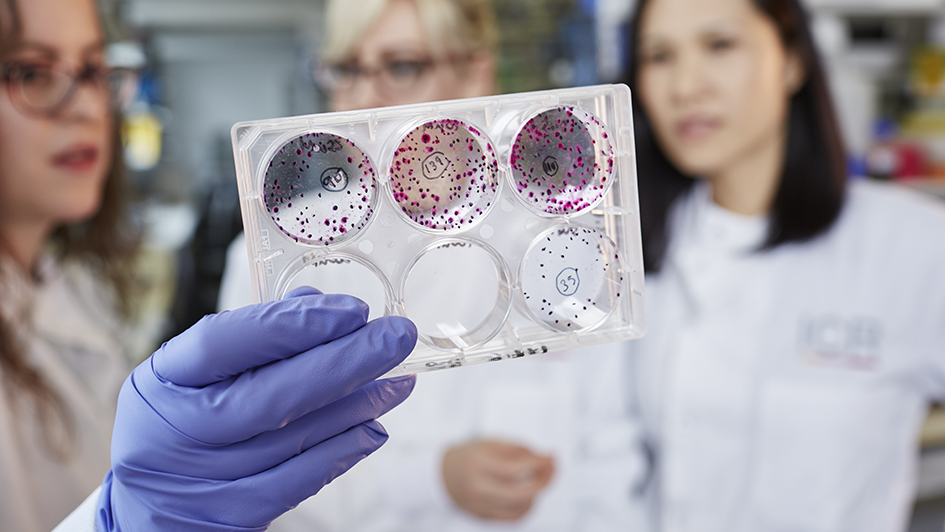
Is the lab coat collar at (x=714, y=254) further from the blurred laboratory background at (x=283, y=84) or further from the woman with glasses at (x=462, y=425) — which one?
the blurred laboratory background at (x=283, y=84)

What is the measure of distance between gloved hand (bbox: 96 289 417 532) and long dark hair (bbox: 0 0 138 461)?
0.56 m

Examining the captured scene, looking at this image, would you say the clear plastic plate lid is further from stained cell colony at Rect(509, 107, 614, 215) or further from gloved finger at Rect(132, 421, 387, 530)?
gloved finger at Rect(132, 421, 387, 530)

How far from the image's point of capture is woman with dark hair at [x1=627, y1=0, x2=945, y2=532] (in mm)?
1364

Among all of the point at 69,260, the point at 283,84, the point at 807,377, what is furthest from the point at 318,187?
the point at 283,84

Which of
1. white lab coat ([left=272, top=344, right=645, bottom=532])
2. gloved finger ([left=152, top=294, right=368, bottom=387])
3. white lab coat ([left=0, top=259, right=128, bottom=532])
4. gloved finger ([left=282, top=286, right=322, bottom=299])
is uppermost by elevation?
gloved finger ([left=282, top=286, right=322, bottom=299])

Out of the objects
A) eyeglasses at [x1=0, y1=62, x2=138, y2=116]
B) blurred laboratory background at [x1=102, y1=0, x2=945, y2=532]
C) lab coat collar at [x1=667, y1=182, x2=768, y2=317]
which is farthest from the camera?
blurred laboratory background at [x1=102, y1=0, x2=945, y2=532]

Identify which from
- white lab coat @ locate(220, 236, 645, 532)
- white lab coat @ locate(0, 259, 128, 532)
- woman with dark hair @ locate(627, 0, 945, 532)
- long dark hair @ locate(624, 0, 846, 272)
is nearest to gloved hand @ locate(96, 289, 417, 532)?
white lab coat @ locate(0, 259, 128, 532)

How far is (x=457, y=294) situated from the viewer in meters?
0.76

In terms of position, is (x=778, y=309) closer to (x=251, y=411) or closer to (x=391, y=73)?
(x=391, y=73)

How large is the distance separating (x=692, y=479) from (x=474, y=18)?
1.28 meters

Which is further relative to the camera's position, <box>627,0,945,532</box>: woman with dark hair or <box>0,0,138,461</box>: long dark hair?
<box>627,0,945,532</box>: woman with dark hair

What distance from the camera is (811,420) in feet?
4.49

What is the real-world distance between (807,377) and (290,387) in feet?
4.10

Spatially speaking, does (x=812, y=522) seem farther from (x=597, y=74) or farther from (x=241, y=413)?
(x=597, y=74)
